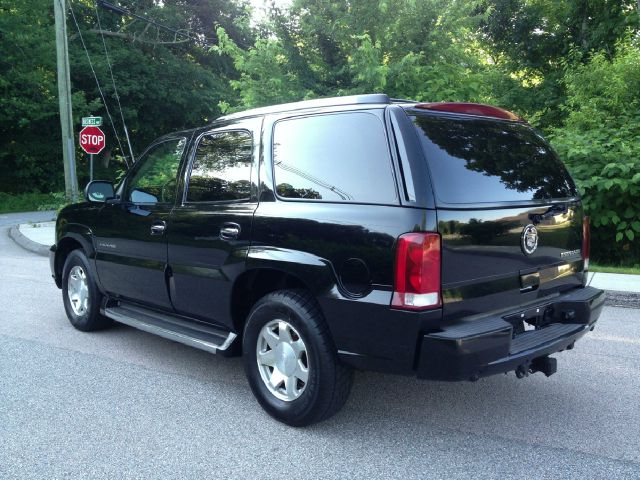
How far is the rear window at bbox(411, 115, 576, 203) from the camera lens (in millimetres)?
3127

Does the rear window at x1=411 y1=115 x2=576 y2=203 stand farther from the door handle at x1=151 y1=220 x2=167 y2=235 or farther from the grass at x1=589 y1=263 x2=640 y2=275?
the grass at x1=589 y1=263 x2=640 y2=275

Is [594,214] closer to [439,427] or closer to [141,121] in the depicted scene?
[439,427]

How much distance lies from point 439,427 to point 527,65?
22939mm

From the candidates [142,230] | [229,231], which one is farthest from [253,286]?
[142,230]

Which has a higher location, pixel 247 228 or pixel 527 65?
pixel 527 65

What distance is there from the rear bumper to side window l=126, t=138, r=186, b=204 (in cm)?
244

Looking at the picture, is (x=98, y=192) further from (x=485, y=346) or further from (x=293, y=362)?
(x=485, y=346)

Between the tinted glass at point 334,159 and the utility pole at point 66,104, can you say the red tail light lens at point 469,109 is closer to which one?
the tinted glass at point 334,159

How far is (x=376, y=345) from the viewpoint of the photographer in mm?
3016

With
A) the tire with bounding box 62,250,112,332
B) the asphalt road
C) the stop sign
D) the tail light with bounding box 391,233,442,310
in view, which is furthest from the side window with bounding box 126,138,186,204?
the stop sign

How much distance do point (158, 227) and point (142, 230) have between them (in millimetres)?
247

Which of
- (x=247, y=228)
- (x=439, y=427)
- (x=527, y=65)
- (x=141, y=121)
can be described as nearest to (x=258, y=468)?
(x=439, y=427)

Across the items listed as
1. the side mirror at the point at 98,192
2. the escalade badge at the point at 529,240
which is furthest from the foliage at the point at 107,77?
the escalade badge at the point at 529,240

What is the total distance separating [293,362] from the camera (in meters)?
3.42
